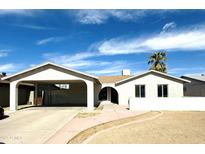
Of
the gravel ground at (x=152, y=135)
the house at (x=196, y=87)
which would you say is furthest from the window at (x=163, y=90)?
the gravel ground at (x=152, y=135)

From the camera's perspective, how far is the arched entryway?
31797 mm

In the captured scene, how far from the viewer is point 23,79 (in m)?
23.1

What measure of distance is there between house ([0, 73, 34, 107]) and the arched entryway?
9.52 m

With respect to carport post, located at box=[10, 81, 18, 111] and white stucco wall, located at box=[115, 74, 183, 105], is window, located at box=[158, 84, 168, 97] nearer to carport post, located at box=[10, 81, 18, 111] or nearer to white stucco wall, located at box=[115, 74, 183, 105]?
white stucco wall, located at box=[115, 74, 183, 105]

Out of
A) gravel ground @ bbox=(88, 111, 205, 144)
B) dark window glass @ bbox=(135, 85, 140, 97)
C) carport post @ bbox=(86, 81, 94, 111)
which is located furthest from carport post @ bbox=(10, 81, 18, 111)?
gravel ground @ bbox=(88, 111, 205, 144)

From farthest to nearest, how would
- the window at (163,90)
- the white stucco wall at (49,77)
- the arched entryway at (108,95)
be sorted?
the arched entryway at (108,95) < the window at (163,90) < the white stucco wall at (49,77)

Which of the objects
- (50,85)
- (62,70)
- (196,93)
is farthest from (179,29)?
(50,85)

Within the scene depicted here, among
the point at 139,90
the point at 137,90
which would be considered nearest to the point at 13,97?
the point at 137,90

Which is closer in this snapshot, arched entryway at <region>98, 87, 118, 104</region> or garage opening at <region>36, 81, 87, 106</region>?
arched entryway at <region>98, 87, 118, 104</region>

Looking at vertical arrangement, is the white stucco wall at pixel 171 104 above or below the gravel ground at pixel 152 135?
above

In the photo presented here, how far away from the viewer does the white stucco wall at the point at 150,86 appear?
2728cm

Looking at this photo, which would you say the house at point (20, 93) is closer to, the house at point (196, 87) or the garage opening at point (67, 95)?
the garage opening at point (67, 95)
